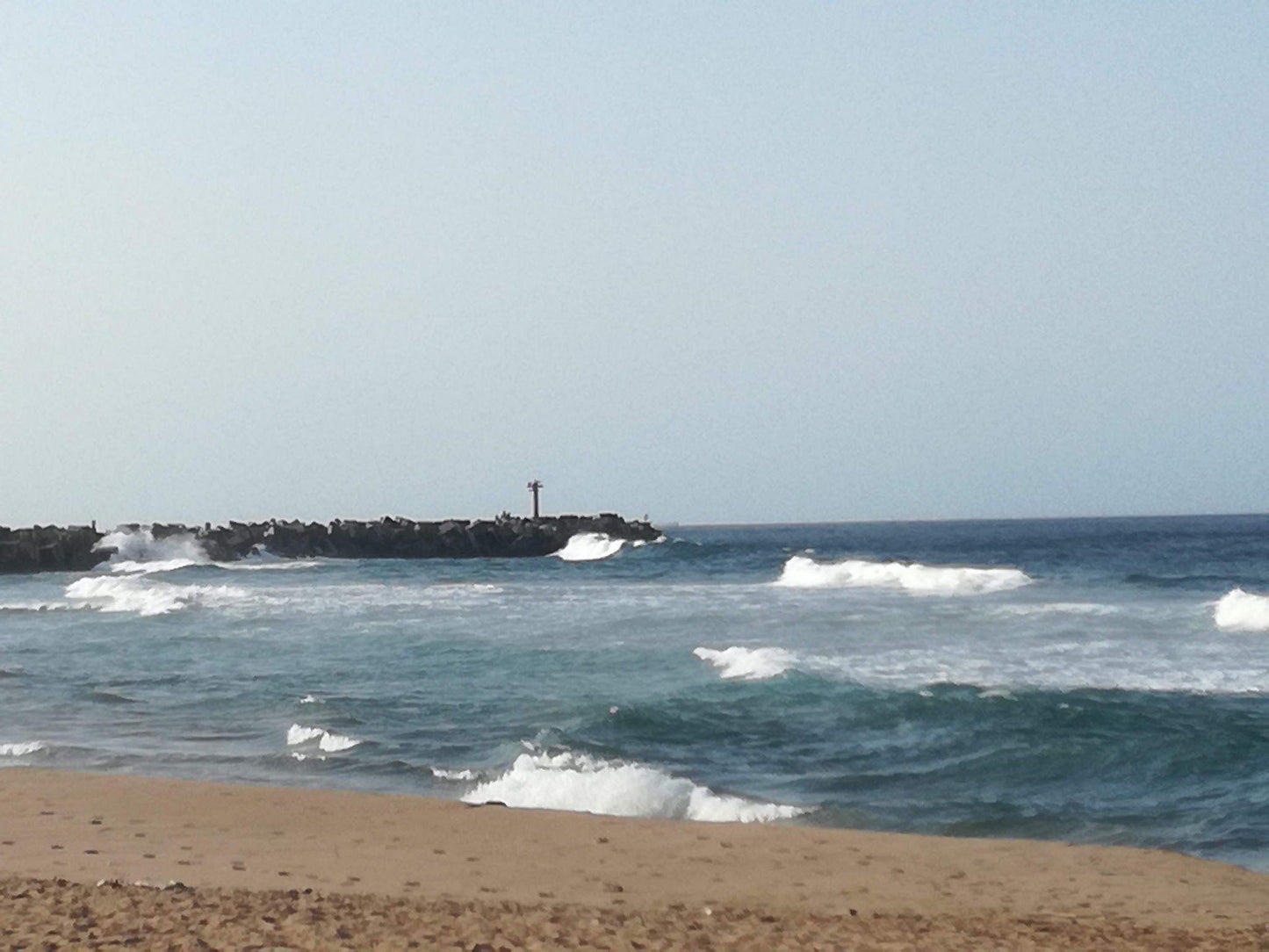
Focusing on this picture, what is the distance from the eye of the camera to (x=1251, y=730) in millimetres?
14000

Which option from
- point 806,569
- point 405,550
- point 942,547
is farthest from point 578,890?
point 942,547

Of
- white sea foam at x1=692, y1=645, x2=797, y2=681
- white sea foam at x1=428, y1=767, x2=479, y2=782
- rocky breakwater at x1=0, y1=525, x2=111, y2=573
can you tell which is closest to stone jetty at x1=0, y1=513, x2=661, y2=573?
rocky breakwater at x1=0, y1=525, x2=111, y2=573

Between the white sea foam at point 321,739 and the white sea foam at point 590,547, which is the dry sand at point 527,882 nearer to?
the white sea foam at point 321,739

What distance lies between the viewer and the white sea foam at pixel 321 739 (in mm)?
14086

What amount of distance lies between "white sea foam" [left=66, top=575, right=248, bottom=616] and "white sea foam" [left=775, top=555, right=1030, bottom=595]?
15.6 meters

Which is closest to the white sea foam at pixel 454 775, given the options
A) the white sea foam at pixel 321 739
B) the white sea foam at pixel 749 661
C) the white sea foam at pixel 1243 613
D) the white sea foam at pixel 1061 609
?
the white sea foam at pixel 321 739

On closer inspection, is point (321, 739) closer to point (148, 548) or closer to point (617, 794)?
point (617, 794)

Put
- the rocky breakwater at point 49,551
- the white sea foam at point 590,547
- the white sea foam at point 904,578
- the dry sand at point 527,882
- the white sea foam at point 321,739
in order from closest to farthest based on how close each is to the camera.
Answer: the dry sand at point 527,882 < the white sea foam at point 321,739 < the white sea foam at point 904,578 < the rocky breakwater at point 49,551 < the white sea foam at point 590,547

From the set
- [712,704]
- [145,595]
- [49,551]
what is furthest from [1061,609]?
[49,551]

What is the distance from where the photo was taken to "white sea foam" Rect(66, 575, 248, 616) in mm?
33406

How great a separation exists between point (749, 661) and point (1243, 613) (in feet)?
37.4

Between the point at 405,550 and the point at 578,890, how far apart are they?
199 ft

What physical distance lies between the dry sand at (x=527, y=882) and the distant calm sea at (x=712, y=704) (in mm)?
1162

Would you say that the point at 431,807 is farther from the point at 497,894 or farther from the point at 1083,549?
A: the point at 1083,549
